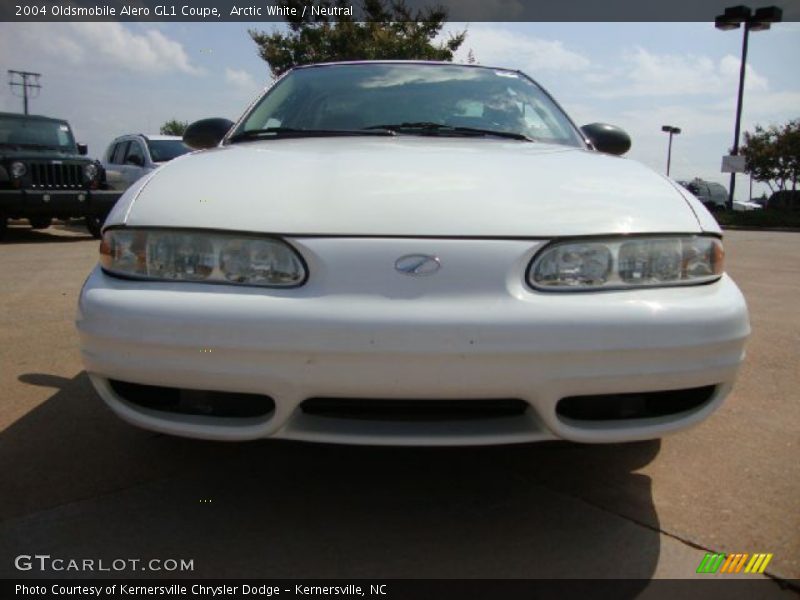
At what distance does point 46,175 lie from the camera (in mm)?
10461

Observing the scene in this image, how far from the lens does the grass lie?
21.7m

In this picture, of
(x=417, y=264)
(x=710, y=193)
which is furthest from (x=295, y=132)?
Answer: (x=710, y=193)

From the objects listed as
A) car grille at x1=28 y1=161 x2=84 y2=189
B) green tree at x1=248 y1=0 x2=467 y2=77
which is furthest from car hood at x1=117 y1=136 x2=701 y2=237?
green tree at x1=248 y1=0 x2=467 y2=77

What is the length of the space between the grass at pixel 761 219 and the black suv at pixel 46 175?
688 inches

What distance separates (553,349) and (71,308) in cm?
419

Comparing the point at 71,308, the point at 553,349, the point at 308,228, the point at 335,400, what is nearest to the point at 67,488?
the point at 335,400

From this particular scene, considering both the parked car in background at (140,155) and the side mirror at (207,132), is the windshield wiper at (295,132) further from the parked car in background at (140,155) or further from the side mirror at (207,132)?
the parked car in background at (140,155)

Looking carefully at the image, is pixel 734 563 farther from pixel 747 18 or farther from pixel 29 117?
pixel 747 18

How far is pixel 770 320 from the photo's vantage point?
16.0 feet

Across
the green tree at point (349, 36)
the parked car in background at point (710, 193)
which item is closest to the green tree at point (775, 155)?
the parked car in background at point (710, 193)

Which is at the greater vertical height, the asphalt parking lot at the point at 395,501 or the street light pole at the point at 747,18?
the street light pole at the point at 747,18

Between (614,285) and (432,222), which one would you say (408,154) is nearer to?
(432,222)

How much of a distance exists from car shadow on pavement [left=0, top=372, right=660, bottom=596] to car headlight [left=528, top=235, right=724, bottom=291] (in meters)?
0.56

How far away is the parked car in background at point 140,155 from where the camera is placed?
1177 centimetres
